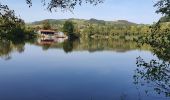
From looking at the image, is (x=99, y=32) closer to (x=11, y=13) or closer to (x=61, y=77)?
(x=61, y=77)

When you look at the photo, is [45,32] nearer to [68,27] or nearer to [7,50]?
[68,27]

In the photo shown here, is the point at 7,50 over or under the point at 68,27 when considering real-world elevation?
under

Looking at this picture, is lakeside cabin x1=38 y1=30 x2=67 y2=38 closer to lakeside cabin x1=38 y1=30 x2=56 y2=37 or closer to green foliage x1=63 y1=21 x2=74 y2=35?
lakeside cabin x1=38 y1=30 x2=56 y2=37

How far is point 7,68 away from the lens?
39.7 m

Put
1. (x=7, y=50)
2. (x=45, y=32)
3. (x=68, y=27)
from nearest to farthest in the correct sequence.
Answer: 1. (x=7, y=50)
2. (x=68, y=27)
3. (x=45, y=32)

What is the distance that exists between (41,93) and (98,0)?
57.2 ft

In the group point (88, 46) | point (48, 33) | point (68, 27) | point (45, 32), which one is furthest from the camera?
point (45, 32)

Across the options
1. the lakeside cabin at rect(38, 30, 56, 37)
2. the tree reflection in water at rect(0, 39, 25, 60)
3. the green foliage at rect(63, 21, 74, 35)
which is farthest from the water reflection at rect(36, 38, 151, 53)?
the lakeside cabin at rect(38, 30, 56, 37)

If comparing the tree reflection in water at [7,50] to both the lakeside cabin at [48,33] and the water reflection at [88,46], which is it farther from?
the lakeside cabin at [48,33]

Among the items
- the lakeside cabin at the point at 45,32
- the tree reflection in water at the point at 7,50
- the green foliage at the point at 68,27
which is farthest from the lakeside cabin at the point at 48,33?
the tree reflection in water at the point at 7,50

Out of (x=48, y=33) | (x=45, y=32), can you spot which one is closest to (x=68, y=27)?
(x=48, y=33)

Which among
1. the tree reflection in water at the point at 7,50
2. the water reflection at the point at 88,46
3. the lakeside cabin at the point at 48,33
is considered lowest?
the lakeside cabin at the point at 48,33

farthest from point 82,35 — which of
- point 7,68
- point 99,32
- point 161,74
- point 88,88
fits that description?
point 161,74

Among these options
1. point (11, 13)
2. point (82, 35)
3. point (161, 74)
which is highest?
point (11, 13)
